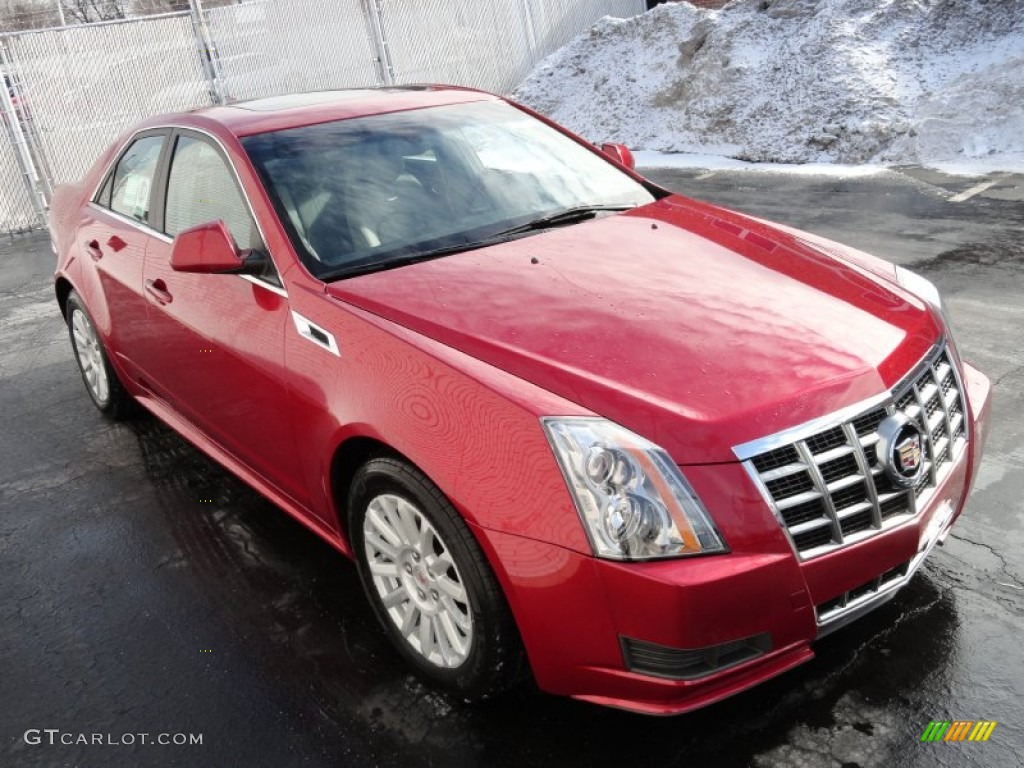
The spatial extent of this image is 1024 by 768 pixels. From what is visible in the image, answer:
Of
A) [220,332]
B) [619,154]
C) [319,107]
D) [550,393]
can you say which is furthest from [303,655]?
[619,154]

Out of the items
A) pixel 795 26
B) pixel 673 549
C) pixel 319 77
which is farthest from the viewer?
pixel 319 77

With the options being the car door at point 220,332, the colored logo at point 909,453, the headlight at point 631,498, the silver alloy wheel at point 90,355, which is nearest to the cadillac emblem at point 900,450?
the colored logo at point 909,453

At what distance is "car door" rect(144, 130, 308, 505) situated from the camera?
11.0ft

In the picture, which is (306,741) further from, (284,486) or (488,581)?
(284,486)

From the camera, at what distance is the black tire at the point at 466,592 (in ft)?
8.30

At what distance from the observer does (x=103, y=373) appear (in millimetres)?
5293

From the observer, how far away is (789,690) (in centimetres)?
277

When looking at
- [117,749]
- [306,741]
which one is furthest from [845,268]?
A: [117,749]

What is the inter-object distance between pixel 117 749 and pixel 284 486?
1.01m

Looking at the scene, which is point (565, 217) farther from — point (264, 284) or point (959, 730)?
point (959, 730)

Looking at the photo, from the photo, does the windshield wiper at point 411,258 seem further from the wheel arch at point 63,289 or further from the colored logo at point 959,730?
the wheel arch at point 63,289

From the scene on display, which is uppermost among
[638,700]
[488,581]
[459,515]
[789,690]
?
[459,515]

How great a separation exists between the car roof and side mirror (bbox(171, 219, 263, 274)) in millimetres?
594

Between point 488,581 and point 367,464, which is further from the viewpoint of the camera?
point 367,464
